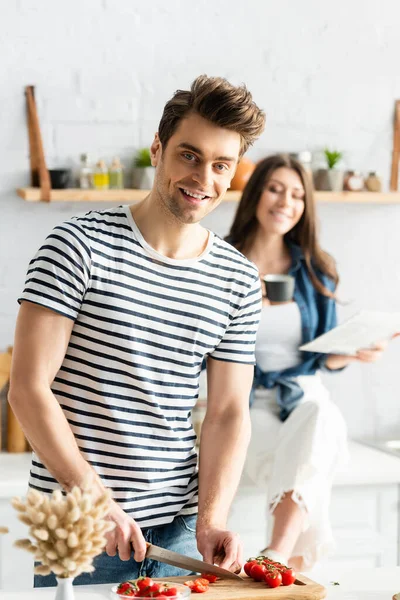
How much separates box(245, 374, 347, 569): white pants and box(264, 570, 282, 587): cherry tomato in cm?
115

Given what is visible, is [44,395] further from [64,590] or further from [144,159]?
[144,159]

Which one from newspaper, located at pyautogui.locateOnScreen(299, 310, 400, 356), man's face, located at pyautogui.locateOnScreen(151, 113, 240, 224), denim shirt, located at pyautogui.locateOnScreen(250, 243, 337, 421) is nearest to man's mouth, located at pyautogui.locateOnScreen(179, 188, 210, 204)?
man's face, located at pyautogui.locateOnScreen(151, 113, 240, 224)

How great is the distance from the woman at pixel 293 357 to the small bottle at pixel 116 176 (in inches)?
15.9

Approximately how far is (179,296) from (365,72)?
6.30 feet

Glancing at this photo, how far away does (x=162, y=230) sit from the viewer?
1694mm

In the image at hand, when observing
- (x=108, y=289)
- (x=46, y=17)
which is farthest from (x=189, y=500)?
(x=46, y=17)

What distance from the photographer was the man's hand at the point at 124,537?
1488mm

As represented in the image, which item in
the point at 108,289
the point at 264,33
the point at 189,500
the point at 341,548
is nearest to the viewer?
the point at 108,289

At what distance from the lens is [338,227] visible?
3.36 meters

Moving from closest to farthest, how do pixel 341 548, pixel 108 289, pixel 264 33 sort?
pixel 108 289
pixel 341 548
pixel 264 33

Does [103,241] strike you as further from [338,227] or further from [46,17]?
[338,227]

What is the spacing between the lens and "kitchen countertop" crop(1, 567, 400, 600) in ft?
4.80

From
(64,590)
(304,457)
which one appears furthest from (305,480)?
(64,590)

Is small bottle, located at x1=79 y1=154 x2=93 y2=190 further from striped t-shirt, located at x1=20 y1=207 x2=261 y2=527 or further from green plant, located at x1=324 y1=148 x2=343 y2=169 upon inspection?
striped t-shirt, located at x1=20 y1=207 x2=261 y2=527
